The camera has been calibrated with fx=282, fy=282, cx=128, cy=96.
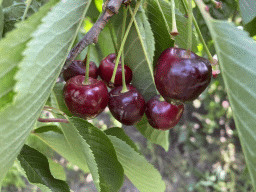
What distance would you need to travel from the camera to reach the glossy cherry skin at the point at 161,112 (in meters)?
0.80

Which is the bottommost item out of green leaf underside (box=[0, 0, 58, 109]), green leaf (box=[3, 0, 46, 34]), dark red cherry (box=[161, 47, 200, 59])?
dark red cherry (box=[161, 47, 200, 59])

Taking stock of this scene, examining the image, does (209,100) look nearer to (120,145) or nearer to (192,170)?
(192,170)

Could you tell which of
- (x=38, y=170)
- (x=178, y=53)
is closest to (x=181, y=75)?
(x=178, y=53)

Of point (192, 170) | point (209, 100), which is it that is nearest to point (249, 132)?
point (209, 100)

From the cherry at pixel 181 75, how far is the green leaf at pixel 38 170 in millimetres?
392

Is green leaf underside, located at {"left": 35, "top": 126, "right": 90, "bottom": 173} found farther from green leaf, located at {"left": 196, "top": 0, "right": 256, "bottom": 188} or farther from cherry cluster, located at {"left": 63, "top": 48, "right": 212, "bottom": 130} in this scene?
green leaf, located at {"left": 196, "top": 0, "right": 256, "bottom": 188}

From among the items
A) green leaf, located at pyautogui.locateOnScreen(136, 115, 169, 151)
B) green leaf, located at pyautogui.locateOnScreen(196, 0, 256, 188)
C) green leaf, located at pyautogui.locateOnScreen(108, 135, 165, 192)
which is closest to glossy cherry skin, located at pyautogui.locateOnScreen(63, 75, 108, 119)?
green leaf, located at pyautogui.locateOnScreen(108, 135, 165, 192)

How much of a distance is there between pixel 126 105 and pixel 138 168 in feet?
0.63

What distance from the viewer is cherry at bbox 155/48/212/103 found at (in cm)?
57

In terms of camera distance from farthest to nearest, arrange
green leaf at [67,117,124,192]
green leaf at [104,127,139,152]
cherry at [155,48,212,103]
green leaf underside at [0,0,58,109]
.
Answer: green leaf at [104,127,139,152] → green leaf at [67,117,124,192] → cherry at [155,48,212,103] → green leaf underside at [0,0,58,109]

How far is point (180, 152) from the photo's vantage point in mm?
3770

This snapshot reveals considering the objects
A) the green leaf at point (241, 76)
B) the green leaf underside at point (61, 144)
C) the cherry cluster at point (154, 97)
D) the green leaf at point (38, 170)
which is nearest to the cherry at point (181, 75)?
the cherry cluster at point (154, 97)

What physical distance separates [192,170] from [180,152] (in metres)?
0.31

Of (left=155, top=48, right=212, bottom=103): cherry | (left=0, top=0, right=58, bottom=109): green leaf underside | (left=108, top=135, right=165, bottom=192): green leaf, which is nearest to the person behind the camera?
(left=0, top=0, right=58, bottom=109): green leaf underside
